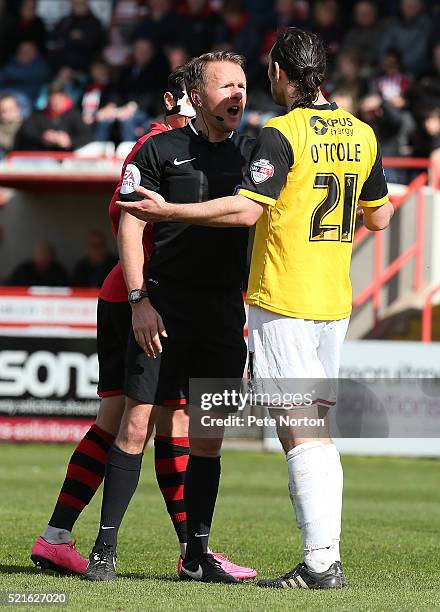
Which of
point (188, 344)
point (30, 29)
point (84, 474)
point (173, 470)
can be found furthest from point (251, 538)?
point (30, 29)

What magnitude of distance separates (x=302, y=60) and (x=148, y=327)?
1.34m

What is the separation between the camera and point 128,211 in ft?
17.6

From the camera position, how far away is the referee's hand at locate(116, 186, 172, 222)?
17.5ft

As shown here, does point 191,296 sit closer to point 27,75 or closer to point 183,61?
point 183,61

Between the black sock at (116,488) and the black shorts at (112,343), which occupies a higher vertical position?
the black shorts at (112,343)

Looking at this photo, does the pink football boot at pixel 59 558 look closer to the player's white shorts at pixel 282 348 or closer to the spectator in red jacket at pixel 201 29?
the player's white shorts at pixel 282 348

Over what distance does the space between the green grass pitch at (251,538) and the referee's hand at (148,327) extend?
1044 mm

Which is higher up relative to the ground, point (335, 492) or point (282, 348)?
point (282, 348)

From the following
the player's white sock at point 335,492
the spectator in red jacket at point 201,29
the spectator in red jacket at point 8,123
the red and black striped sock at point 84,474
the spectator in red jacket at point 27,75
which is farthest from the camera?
the spectator in red jacket at point 27,75

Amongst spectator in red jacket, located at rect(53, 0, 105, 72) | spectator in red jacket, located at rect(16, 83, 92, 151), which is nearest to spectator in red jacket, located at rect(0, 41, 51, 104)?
spectator in red jacket, located at rect(53, 0, 105, 72)

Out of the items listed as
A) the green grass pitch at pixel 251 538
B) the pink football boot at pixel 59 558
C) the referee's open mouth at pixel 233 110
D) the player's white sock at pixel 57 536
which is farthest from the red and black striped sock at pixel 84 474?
the referee's open mouth at pixel 233 110

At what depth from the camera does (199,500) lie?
5844 millimetres

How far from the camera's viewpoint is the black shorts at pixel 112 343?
19.8 ft

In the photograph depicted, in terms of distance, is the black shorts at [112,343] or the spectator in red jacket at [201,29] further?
the spectator in red jacket at [201,29]
